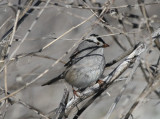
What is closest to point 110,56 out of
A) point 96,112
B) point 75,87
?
point 96,112

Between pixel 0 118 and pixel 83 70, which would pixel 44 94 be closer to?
pixel 83 70

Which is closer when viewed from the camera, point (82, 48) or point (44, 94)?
point (82, 48)

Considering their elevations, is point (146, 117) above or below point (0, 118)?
below

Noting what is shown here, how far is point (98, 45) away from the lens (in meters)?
5.86

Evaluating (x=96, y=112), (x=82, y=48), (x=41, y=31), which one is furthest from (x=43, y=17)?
(x=82, y=48)

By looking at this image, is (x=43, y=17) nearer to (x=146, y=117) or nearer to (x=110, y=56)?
(x=110, y=56)

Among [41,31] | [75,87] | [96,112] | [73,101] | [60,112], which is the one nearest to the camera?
[60,112]

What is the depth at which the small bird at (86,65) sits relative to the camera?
5.58m

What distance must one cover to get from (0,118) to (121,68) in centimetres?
140

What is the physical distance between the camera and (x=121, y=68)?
4.52 meters

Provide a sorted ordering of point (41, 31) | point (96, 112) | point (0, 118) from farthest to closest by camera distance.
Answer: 1. point (96, 112)
2. point (41, 31)
3. point (0, 118)

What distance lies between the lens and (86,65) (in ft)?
18.2

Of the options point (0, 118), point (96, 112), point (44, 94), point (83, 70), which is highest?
point (0, 118)

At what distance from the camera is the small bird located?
5578 millimetres
